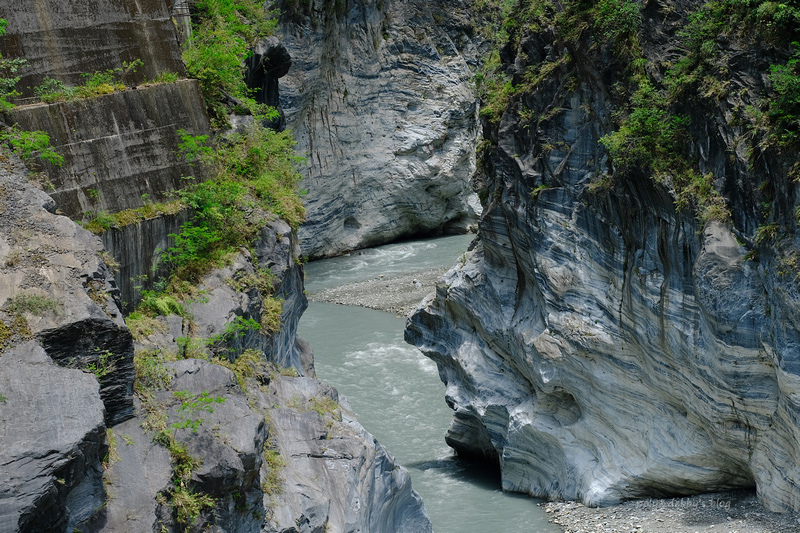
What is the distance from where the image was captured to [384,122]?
3378cm

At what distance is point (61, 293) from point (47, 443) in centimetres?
166

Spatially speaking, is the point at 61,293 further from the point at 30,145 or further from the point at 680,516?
the point at 680,516

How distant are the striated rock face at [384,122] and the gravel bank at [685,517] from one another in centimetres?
2232

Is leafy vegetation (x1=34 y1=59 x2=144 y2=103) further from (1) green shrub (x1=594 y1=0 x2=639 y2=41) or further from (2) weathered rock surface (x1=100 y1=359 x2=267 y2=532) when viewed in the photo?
(1) green shrub (x1=594 y1=0 x2=639 y2=41)

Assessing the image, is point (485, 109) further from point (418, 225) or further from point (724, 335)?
point (418, 225)

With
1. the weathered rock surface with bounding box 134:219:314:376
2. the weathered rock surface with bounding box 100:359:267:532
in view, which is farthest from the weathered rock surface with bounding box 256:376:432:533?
the weathered rock surface with bounding box 134:219:314:376

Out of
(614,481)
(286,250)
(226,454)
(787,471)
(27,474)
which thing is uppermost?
(286,250)

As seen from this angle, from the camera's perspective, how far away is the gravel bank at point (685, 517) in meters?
9.70

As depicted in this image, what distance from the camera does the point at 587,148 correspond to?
1233 cm

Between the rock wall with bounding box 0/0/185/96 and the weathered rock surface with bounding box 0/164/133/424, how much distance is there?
250 centimetres

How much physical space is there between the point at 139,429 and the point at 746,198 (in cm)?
827

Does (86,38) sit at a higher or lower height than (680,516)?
higher


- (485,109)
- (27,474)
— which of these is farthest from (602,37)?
(27,474)

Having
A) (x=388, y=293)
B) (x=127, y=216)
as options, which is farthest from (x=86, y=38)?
(x=388, y=293)
